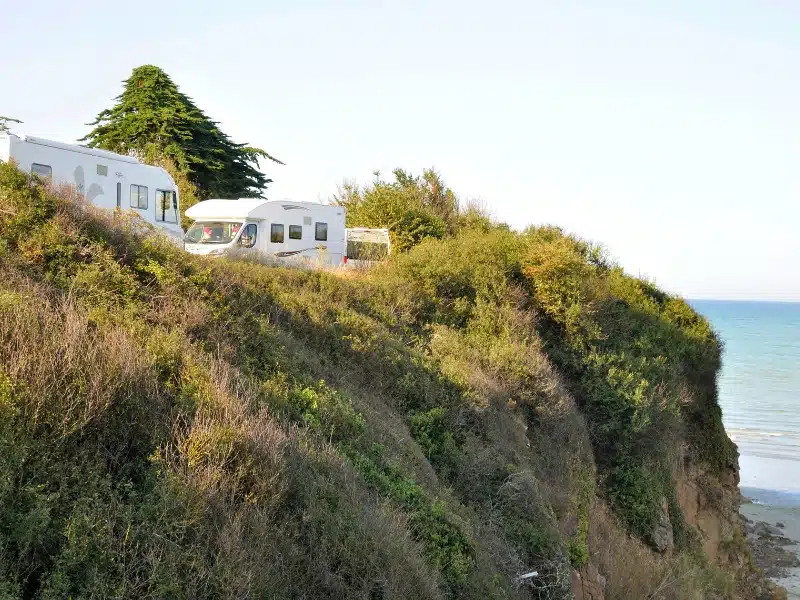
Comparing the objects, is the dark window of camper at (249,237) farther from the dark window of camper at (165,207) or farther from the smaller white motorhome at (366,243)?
the smaller white motorhome at (366,243)

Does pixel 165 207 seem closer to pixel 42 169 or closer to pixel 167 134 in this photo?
pixel 42 169

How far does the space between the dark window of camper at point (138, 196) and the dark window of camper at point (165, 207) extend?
19.1 inches

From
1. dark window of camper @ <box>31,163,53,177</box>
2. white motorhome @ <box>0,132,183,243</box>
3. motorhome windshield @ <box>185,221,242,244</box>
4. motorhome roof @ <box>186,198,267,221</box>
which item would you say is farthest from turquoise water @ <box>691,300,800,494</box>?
dark window of camper @ <box>31,163,53,177</box>

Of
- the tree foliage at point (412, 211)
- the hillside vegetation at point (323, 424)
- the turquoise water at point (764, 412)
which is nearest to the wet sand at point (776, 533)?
the turquoise water at point (764, 412)

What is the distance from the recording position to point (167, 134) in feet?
→ 120

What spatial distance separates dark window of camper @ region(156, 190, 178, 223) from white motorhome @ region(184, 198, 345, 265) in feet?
3.09

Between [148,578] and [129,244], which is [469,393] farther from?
[148,578]

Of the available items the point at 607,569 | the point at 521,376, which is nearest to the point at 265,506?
the point at 607,569

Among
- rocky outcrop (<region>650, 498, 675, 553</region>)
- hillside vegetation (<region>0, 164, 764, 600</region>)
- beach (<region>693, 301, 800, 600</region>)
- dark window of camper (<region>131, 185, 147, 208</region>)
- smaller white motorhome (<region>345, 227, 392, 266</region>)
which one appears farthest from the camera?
beach (<region>693, 301, 800, 600</region>)

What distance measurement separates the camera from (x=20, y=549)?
6234 millimetres

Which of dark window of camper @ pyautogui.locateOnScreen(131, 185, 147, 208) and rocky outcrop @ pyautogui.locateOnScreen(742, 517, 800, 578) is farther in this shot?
rocky outcrop @ pyautogui.locateOnScreen(742, 517, 800, 578)

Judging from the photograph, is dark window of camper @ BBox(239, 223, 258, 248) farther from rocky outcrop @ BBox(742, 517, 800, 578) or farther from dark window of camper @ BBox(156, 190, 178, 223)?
rocky outcrop @ BBox(742, 517, 800, 578)

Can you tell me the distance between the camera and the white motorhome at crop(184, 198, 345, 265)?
2462cm

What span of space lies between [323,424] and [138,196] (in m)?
13.7
